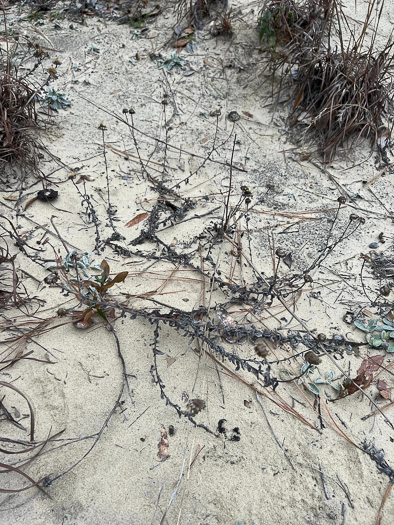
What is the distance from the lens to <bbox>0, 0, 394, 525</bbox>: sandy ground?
1615 mm

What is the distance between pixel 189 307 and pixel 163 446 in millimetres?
727

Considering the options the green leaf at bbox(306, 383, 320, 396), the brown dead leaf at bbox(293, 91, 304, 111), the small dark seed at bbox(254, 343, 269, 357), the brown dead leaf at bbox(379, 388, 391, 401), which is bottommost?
the green leaf at bbox(306, 383, 320, 396)

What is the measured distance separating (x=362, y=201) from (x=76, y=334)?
2168 mm

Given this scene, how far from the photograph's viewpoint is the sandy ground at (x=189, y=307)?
1.62m

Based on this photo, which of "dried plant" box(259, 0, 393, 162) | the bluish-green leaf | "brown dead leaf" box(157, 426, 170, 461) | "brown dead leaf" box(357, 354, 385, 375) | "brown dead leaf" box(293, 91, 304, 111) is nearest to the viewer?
"brown dead leaf" box(157, 426, 170, 461)

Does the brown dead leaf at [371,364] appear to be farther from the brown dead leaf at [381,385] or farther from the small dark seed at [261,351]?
the small dark seed at [261,351]

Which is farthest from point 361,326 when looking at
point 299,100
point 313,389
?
point 299,100

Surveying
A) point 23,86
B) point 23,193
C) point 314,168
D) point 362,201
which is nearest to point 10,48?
point 23,86

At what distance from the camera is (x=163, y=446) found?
1.72 m

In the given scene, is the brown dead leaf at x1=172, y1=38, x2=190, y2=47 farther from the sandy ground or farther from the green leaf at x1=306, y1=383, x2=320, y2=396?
the green leaf at x1=306, y1=383, x2=320, y2=396

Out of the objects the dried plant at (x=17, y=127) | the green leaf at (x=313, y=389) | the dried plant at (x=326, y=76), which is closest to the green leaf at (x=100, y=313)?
the green leaf at (x=313, y=389)

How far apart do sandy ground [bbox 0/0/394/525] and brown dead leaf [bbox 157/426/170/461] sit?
0.02 meters

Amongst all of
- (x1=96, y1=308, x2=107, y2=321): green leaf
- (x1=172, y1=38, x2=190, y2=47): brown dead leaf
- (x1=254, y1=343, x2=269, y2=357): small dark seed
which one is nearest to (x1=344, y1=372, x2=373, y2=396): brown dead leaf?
(x1=254, y1=343, x2=269, y2=357): small dark seed

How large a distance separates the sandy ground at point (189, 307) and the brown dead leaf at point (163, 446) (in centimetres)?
2
